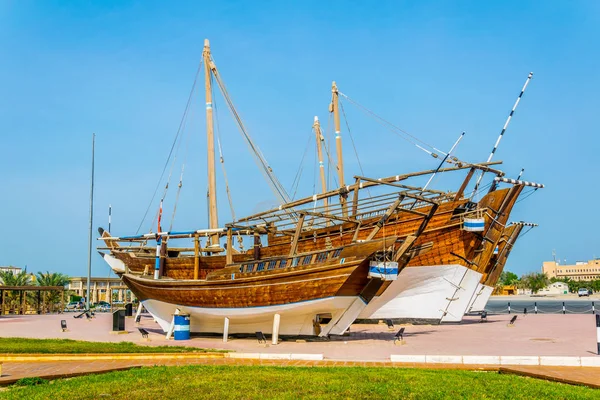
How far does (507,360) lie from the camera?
10.9 metres

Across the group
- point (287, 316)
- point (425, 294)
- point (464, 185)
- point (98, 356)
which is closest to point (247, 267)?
point (287, 316)

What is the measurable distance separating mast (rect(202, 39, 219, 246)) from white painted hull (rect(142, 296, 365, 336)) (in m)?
10.4

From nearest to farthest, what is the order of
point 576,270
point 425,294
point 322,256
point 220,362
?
point 220,362, point 322,256, point 425,294, point 576,270

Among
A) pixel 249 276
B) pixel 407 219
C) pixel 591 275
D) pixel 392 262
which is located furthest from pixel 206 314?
pixel 591 275

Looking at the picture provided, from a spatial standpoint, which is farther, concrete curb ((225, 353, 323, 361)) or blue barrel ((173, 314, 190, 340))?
blue barrel ((173, 314, 190, 340))

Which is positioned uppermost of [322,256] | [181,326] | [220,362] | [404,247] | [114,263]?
[114,263]

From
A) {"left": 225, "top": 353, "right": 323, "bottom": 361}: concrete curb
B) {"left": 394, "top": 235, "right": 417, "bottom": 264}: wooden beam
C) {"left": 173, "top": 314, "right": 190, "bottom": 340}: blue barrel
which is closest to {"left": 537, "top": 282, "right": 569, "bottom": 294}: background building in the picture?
{"left": 394, "top": 235, "right": 417, "bottom": 264}: wooden beam

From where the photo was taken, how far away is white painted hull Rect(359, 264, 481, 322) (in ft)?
82.0

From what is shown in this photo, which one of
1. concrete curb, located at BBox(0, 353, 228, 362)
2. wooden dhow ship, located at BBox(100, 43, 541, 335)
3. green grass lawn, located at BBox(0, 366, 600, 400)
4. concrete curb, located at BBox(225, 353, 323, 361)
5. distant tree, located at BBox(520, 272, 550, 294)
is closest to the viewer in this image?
green grass lawn, located at BBox(0, 366, 600, 400)

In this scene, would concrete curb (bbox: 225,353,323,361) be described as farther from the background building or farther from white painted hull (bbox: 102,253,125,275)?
the background building

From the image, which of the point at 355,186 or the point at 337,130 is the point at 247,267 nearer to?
the point at 355,186

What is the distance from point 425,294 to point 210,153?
13.8 meters

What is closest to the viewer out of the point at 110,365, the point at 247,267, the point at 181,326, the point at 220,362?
the point at 110,365

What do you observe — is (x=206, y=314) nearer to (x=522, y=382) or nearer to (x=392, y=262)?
(x=392, y=262)
